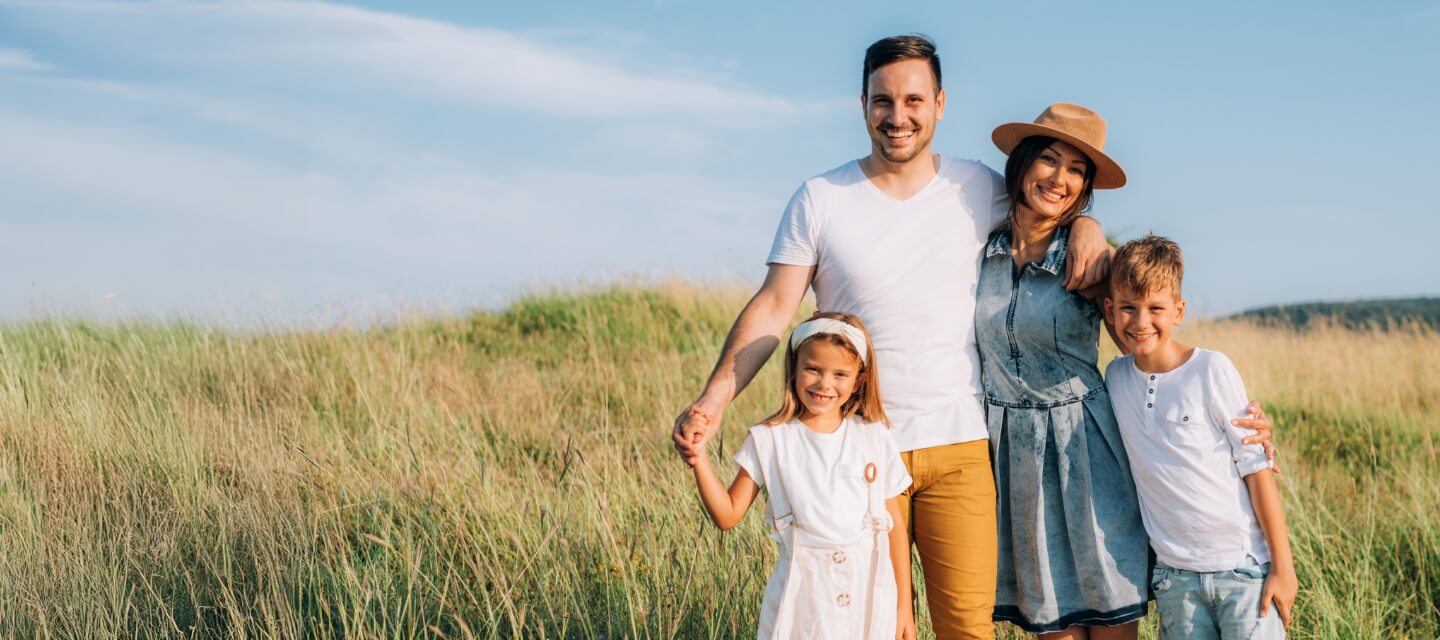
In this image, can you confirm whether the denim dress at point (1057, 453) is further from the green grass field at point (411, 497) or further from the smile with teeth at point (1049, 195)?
the green grass field at point (411, 497)

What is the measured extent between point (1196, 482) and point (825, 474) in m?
1.12

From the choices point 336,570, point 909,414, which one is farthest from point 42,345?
point 909,414

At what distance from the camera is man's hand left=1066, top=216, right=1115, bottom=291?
3049 mm

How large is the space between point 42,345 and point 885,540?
8516 mm

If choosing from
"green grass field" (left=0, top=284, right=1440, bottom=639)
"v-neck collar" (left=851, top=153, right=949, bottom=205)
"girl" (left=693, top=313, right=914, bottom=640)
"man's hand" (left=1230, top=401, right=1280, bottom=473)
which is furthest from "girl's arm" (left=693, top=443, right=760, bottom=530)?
"man's hand" (left=1230, top=401, right=1280, bottom=473)

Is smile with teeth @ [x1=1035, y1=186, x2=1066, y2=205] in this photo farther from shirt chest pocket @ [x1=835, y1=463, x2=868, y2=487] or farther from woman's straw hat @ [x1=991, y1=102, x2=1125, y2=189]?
shirt chest pocket @ [x1=835, y1=463, x2=868, y2=487]

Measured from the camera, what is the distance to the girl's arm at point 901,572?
2.78 m

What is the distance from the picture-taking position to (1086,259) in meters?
3.04

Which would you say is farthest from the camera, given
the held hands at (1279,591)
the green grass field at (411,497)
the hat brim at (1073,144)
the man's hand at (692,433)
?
the green grass field at (411,497)

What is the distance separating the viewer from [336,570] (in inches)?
157

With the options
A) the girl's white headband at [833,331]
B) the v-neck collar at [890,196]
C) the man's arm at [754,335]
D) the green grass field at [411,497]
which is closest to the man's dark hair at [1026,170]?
the v-neck collar at [890,196]

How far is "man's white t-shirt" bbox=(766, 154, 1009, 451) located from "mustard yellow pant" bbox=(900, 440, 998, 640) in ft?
0.19

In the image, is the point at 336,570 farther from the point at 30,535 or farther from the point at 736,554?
the point at 30,535

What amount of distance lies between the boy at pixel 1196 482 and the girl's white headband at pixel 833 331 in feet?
2.70
